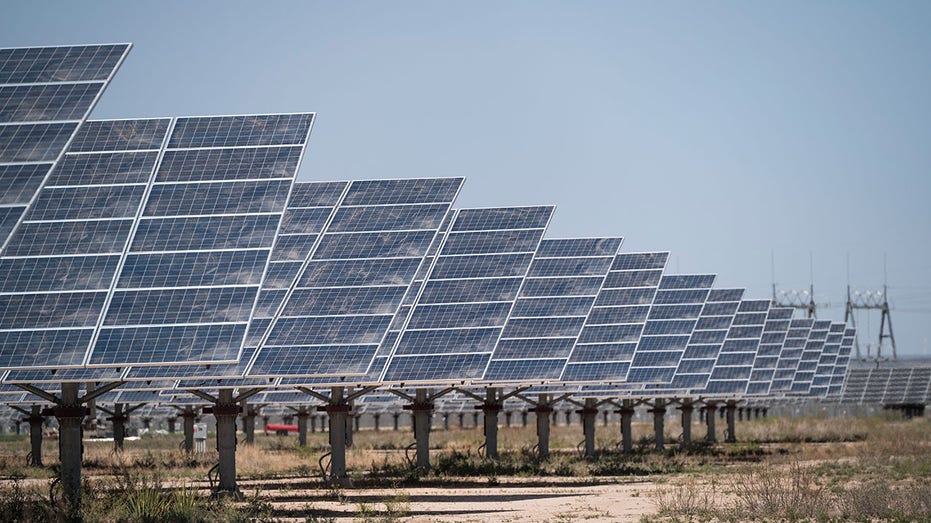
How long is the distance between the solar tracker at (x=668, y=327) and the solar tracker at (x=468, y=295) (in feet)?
30.5

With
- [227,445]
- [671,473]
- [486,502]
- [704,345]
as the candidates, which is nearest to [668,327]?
[704,345]

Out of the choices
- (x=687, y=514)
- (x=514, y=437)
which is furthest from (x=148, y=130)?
(x=514, y=437)

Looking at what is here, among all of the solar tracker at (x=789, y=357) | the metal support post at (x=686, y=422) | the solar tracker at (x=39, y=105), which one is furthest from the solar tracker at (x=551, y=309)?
the solar tracker at (x=789, y=357)

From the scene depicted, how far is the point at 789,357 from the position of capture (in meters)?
87.9

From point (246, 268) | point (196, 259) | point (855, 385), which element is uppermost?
point (196, 259)

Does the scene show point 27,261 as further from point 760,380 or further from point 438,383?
point 760,380

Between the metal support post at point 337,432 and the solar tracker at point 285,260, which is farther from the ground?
the solar tracker at point 285,260

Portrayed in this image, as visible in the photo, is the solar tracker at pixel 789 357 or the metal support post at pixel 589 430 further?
the solar tracker at pixel 789 357

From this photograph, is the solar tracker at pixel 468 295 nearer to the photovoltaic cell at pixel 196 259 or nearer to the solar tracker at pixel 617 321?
the solar tracker at pixel 617 321

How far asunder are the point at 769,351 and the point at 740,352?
13.0 metres

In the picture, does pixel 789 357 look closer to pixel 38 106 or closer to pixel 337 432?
pixel 337 432

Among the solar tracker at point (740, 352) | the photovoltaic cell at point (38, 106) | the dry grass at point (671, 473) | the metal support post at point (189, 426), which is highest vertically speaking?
the photovoltaic cell at point (38, 106)

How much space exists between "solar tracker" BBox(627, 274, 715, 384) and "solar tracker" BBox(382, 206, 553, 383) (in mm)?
9301

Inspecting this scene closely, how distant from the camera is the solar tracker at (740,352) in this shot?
6348 centimetres
